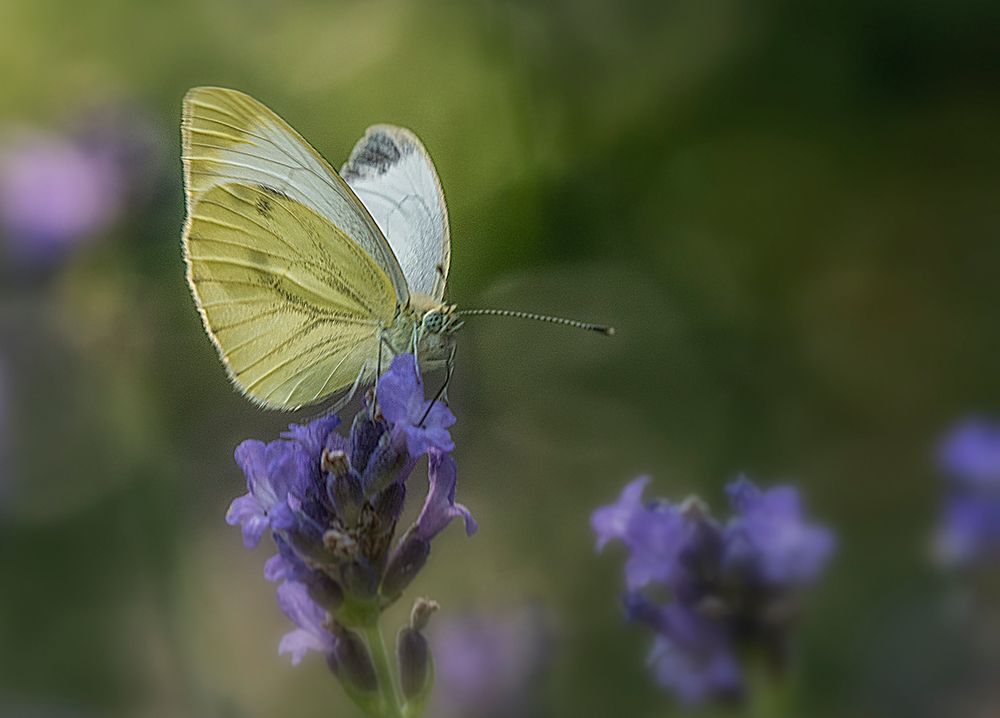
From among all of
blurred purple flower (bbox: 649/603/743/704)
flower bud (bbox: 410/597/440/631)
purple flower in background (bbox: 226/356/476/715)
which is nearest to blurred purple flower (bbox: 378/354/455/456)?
purple flower in background (bbox: 226/356/476/715)

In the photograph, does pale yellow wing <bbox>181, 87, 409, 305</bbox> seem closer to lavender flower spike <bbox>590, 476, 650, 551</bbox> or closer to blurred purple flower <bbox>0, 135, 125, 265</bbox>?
lavender flower spike <bbox>590, 476, 650, 551</bbox>

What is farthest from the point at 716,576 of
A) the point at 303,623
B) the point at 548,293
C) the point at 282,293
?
the point at 548,293

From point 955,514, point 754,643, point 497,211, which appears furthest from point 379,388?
point 497,211

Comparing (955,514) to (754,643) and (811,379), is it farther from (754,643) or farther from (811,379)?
(811,379)

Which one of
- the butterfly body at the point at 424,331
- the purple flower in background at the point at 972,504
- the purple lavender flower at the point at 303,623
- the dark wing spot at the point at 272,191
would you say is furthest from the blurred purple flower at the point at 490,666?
the dark wing spot at the point at 272,191

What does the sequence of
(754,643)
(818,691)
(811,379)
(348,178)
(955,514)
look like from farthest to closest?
(811,379) → (348,178) → (818,691) → (955,514) → (754,643)

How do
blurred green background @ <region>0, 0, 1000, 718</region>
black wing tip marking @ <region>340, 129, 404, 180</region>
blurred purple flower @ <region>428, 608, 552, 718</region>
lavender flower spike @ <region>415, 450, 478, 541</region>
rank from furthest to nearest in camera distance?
blurred green background @ <region>0, 0, 1000, 718</region> < black wing tip marking @ <region>340, 129, 404, 180</region> < blurred purple flower @ <region>428, 608, 552, 718</region> < lavender flower spike @ <region>415, 450, 478, 541</region>

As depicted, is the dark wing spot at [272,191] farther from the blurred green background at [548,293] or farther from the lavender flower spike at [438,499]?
the blurred green background at [548,293]
